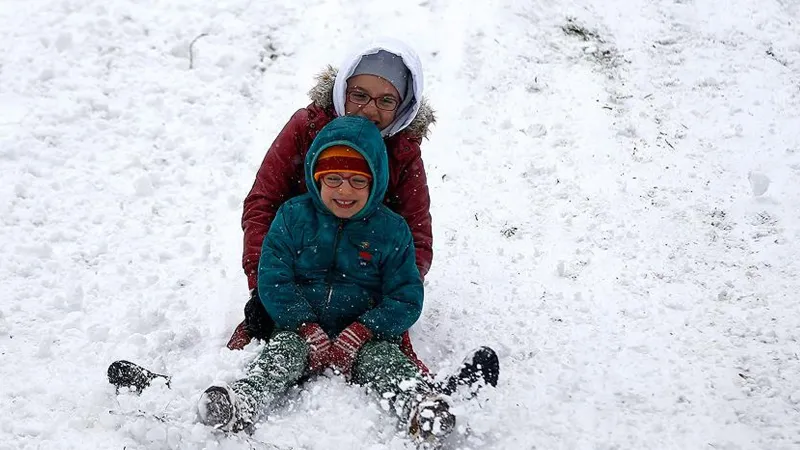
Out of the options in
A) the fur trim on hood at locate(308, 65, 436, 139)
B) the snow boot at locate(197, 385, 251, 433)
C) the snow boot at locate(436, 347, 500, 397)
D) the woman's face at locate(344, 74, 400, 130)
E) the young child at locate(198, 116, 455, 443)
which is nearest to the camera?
the snow boot at locate(197, 385, 251, 433)

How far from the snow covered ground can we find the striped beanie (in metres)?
1.03

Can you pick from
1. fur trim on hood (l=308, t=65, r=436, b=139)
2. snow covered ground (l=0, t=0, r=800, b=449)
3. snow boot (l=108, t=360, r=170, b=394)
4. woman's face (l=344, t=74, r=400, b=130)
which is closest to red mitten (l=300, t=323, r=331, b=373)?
snow covered ground (l=0, t=0, r=800, b=449)

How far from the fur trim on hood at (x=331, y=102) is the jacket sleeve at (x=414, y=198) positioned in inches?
3.6

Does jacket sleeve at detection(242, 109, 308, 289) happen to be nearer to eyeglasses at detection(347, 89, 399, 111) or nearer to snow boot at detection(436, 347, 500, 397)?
eyeglasses at detection(347, 89, 399, 111)

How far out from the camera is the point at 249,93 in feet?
21.7

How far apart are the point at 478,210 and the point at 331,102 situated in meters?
1.81

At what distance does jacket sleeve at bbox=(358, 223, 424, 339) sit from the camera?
3615mm

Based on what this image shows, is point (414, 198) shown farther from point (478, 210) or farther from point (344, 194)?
Result: point (478, 210)

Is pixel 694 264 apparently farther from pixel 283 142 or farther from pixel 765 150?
pixel 283 142

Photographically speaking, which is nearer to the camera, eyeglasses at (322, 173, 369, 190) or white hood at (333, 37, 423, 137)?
eyeglasses at (322, 173, 369, 190)

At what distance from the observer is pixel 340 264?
12.2 ft

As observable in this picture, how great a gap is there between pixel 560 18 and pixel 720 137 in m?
2.15

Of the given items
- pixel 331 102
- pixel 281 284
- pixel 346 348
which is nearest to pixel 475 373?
pixel 346 348

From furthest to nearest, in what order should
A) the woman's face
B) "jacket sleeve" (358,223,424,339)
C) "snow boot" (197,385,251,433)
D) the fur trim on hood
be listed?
the fur trim on hood
the woman's face
"jacket sleeve" (358,223,424,339)
"snow boot" (197,385,251,433)
